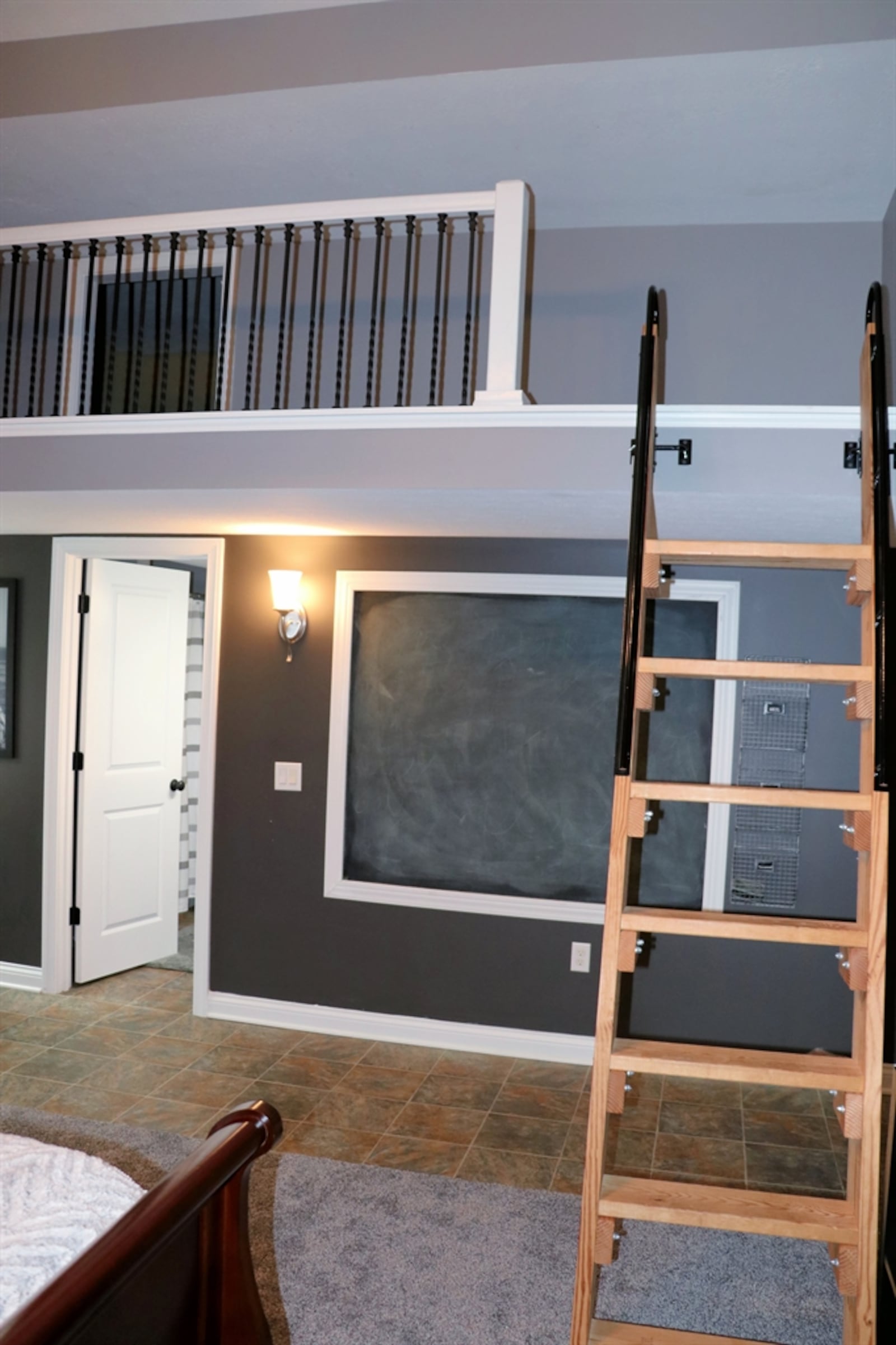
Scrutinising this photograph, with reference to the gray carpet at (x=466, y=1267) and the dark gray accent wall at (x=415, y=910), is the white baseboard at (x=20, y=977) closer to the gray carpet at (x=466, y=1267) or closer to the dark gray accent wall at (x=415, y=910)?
the dark gray accent wall at (x=415, y=910)

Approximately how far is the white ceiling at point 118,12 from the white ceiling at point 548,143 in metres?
0.33

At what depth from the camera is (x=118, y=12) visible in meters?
4.05

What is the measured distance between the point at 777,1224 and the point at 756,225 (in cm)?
402

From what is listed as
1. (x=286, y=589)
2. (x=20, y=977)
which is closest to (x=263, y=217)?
(x=286, y=589)

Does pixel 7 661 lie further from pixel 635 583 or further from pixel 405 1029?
pixel 635 583

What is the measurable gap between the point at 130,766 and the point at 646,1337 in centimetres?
389

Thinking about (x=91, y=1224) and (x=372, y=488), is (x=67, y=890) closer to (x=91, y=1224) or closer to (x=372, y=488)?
(x=372, y=488)

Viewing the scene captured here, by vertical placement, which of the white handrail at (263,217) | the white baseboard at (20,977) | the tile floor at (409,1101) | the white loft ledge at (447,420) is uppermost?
the white handrail at (263,217)

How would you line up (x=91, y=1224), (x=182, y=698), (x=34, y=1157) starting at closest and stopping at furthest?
(x=91, y=1224) < (x=34, y=1157) < (x=182, y=698)

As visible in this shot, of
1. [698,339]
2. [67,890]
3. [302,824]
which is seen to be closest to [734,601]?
[698,339]

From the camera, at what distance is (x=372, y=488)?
3.45 metres

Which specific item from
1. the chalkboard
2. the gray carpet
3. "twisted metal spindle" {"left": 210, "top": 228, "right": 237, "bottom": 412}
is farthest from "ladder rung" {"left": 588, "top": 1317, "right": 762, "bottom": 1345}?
"twisted metal spindle" {"left": 210, "top": 228, "right": 237, "bottom": 412}

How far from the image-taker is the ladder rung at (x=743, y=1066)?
90.9 inches

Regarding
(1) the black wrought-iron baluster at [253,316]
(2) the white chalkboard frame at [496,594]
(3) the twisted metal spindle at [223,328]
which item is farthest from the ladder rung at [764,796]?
(3) the twisted metal spindle at [223,328]
